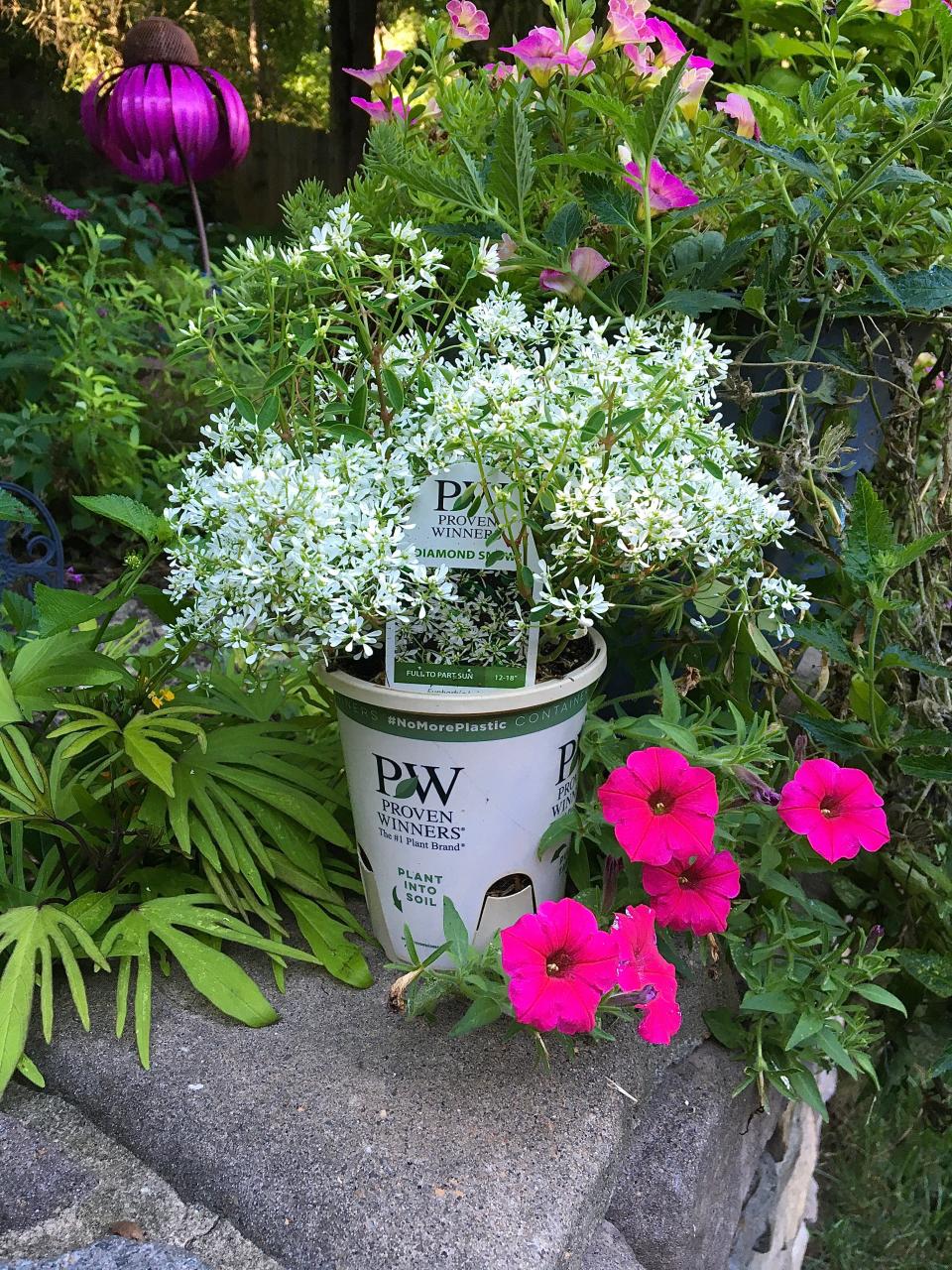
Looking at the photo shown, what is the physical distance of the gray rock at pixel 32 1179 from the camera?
936mm

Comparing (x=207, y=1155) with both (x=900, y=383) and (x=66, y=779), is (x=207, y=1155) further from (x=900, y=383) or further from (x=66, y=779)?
(x=900, y=383)

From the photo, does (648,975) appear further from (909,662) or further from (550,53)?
(550,53)

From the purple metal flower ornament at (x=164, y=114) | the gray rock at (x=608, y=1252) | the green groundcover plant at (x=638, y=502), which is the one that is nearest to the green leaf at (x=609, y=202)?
the green groundcover plant at (x=638, y=502)

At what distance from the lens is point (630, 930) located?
1000 mm

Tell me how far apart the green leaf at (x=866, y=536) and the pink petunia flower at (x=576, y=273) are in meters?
0.42

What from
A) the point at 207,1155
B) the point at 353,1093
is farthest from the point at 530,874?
the point at 207,1155

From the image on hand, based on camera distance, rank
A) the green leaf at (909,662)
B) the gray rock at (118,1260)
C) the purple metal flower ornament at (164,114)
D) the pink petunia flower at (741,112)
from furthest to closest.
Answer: the purple metal flower ornament at (164,114), the pink petunia flower at (741,112), the green leaf at (909,662), the gray rock at (118,1260)

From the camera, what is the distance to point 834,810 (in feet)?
3.43

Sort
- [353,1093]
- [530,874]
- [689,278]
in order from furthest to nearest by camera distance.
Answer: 1. [689,278]
2. [530,874]
3. [353,1093]

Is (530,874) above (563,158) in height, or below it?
below

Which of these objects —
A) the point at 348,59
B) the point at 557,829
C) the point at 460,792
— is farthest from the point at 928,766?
the point at 348,59

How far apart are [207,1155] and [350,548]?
0.64 metres

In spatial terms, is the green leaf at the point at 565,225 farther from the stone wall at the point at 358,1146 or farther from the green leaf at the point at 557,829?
the stone wall at the point at 358,1146

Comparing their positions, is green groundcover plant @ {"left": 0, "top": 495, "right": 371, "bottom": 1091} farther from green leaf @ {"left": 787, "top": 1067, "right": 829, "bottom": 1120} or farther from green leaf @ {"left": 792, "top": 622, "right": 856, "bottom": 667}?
green leaf @ {"left": 792, "top": 622, "right": 856, "bottom": 667}
